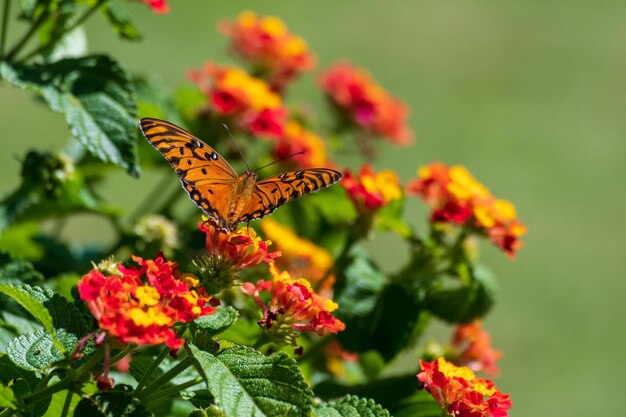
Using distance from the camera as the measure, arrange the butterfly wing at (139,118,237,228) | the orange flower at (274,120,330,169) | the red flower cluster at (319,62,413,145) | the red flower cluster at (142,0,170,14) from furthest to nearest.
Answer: the red flower cluster at (319,62,413,145), the orange flower at (274,120,330,169), the red flower cluster at (142,0,170,14), the butterfly wing at (139,118,237,228)

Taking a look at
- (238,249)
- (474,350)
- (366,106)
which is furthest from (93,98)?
(366,106)

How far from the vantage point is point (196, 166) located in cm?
139

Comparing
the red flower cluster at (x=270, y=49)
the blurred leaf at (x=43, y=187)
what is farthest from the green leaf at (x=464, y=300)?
the red flower cluster at (x=270, y=49)

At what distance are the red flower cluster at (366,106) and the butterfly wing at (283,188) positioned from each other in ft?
3.20

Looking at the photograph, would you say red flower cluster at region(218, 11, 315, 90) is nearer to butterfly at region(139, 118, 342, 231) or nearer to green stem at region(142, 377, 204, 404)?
butterfly at region(139, 118, 342, 231)

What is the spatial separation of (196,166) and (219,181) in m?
0.06

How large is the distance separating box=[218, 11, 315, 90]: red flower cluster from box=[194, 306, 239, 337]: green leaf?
118 centimetres

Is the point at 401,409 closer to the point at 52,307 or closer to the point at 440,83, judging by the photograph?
the point at 52,307

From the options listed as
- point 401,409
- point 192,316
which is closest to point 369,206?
point 401,409

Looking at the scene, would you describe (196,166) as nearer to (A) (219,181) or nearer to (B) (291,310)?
(A) (219,181)

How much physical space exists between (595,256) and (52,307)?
455 cm

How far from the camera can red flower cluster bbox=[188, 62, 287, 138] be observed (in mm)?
1819

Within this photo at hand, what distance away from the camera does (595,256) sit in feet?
17.0

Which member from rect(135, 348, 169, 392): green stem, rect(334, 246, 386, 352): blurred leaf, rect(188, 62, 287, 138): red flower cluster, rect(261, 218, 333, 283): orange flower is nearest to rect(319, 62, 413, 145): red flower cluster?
rect(188, 62, 287, 138): red flower cluster
